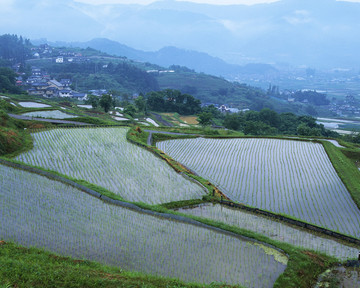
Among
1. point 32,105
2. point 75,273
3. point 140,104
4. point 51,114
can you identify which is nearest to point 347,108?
point 140,104

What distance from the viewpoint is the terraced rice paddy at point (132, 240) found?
26.9ft

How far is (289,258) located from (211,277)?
239 cm

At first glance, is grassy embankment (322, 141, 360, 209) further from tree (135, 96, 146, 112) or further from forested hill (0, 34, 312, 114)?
forested hill (0, 34, 312, 114)

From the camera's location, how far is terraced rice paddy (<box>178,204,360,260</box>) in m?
9.84

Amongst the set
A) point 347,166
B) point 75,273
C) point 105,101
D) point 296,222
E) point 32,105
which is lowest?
point 75,273

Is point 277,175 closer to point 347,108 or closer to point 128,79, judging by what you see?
point 128,79

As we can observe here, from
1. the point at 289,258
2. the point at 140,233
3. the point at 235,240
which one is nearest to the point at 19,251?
the point at 140,233

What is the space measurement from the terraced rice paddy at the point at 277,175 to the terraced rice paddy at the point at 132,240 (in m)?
4.10

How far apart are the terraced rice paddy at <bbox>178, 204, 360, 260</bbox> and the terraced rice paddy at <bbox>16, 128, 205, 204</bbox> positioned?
51.0 inches

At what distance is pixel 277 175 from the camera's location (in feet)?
54.2

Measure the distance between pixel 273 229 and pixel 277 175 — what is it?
6.04 m

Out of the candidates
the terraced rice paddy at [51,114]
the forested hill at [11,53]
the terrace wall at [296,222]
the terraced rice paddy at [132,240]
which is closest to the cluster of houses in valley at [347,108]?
the terraced rice paddy at [51,114]

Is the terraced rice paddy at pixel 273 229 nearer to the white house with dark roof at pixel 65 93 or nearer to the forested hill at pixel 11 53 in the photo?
the white house with dark roof at pixel 65 93

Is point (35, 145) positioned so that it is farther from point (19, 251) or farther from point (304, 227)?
point (304, 227)
